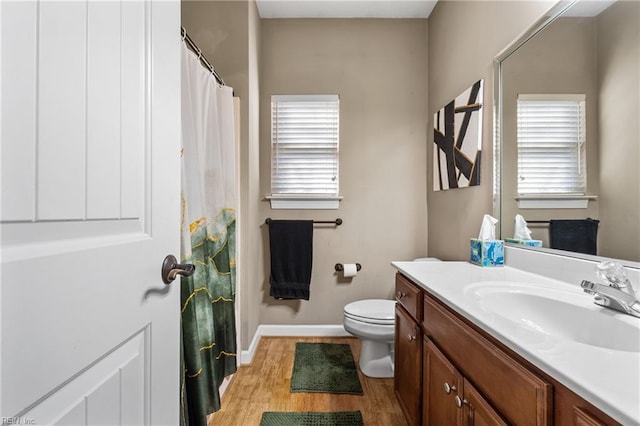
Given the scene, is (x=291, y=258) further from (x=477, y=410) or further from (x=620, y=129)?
(x=620, y=129)

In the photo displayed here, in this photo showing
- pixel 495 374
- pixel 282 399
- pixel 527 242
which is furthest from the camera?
pixel 282 399

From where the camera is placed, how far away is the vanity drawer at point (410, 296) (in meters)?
1.21

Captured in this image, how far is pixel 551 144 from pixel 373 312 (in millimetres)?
1305

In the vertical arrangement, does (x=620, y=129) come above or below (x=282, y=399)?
above

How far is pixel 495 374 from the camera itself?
71 cm

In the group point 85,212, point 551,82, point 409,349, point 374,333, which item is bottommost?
point 374,333

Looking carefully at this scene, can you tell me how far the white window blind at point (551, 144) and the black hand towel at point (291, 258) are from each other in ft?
4.92

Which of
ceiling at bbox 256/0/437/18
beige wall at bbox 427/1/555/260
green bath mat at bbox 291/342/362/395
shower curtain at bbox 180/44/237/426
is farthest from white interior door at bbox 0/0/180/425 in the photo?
ceiling at bbox 256/0/437/18

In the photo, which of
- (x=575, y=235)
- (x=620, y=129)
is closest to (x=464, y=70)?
(x=620, y=129)

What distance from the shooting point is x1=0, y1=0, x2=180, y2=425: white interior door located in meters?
0.38

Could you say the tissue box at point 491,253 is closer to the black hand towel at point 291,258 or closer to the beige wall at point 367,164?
the beige wall at point 367,164

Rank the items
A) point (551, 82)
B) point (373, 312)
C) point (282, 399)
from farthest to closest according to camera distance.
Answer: point (373, 312) < point (282, 399) < point (551, 82)

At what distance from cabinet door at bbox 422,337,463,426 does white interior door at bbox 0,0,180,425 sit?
84 centimetres

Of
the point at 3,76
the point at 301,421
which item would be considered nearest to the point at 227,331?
the point at 301,421
